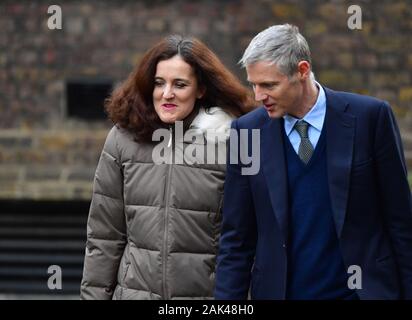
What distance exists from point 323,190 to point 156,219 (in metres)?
0.75

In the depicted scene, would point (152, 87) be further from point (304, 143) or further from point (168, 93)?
point (304, 143)

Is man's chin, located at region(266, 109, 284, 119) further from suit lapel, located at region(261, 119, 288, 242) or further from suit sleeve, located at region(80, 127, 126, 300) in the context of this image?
suit sleeve, located at region(80, 127, 126, 300)

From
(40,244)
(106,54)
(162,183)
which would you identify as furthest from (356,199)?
(40,244)

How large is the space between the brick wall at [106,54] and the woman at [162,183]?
15.5 ft

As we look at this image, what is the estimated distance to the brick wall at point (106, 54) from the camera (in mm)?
9117

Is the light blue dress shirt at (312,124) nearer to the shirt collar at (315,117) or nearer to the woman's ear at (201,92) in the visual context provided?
the shirt collar at (315,117)

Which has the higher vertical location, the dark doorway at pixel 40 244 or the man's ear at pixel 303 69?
the man's ear at pixel 303 69

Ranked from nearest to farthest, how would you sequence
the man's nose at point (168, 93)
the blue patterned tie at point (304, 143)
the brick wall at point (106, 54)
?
1. the blue patterned tie at point (304, 143)
2. the man's nose at point (168, 93)
3. the brick wall at point (106, 54)

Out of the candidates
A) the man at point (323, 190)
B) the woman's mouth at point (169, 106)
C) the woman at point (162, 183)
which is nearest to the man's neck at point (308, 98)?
the man at point (323, 190)

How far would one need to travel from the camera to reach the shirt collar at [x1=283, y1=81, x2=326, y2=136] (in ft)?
12.8

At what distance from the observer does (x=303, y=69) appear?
Result: 3.81 m

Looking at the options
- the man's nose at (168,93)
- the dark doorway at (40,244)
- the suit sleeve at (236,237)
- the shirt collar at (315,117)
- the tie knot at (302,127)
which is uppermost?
the man's nose at (168,93)

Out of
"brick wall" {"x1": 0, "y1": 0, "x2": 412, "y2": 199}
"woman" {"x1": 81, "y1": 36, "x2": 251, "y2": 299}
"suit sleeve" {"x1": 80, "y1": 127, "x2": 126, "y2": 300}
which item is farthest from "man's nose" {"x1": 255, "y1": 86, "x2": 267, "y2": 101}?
"brick wall" {"x1": 0, "y1": 0, "x2": 412, "y2": 199}
